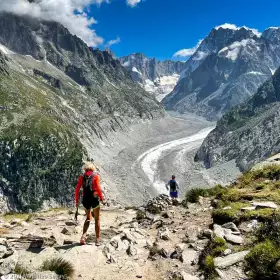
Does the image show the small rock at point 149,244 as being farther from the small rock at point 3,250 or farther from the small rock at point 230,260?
the small rock at point 3,250

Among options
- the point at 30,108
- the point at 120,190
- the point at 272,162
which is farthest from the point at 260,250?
the point at 30,108

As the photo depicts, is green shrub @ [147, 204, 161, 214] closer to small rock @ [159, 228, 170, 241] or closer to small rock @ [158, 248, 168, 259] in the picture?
small rock @ [159, 228, 170, 241]

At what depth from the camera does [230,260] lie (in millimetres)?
12125

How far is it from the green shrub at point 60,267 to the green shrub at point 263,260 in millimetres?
6121

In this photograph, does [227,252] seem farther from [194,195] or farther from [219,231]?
[194,195]

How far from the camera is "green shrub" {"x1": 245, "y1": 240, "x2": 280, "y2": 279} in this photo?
10299mm

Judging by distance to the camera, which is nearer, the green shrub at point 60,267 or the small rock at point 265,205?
the green shrub at point 60,267

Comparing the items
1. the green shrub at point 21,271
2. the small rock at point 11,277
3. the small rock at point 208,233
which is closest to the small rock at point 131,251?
the small rock at point 208,233

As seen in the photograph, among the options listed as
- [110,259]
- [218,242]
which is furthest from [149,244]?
[218,242]

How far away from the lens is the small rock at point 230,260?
39.3ft

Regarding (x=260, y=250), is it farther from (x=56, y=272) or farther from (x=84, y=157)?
(x=84, y=157)

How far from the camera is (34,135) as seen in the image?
170 metres

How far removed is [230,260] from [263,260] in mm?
1606

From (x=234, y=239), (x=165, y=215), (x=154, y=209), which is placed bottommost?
(x=234, y=239)
